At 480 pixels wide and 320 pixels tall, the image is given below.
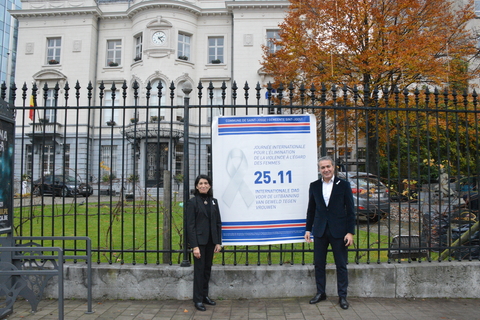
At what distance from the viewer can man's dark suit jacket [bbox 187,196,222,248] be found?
4.69 metres

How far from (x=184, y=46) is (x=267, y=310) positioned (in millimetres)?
25352

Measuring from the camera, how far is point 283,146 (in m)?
5.36

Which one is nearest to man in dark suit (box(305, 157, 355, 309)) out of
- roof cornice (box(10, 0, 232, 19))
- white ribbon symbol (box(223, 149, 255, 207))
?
white ribbon symbol (box(223, 149, 255, 207))

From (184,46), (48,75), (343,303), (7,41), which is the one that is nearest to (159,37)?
(184,46)

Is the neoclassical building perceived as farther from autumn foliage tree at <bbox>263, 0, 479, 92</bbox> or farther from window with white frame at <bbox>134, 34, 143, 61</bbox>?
autumn foliage tree at <bbox>263, 0, 479, 92</bbox>

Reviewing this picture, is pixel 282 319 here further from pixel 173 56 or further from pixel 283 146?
pixel 173 56

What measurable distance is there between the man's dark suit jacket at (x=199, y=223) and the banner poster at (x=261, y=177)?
45cm

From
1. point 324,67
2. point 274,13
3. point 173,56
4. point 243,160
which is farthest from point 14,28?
point 243,160

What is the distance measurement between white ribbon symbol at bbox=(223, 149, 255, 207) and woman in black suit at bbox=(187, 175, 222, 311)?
1.32ft

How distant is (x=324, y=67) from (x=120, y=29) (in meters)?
19.1

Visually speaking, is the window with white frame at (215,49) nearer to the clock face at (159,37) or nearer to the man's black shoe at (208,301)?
the clock face at (159,37)

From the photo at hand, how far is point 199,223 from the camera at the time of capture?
4.76 metres

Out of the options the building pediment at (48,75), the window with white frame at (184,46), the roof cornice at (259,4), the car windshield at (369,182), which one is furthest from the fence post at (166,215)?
the building pediment at (48,75)

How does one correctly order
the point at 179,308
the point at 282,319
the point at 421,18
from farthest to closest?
the point at 421,18 < the point at 179,308 < the point at 282,319
